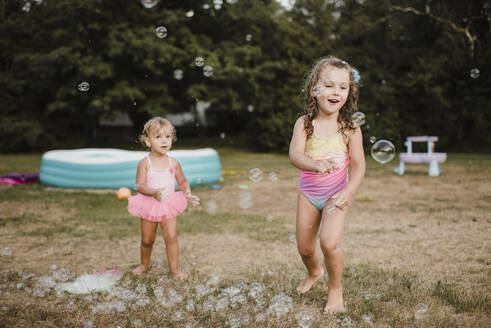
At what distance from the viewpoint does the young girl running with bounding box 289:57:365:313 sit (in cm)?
271

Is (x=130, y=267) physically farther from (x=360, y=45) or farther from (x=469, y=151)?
(x=360, y=45)

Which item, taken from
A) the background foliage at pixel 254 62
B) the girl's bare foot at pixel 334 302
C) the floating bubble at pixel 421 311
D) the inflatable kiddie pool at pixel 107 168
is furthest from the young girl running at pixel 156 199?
the background foliage at pixel 254 62

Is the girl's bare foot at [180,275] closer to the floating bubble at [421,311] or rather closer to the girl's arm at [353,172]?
the girl's arm at [353,172]

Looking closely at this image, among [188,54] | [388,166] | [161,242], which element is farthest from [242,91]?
[161,242]

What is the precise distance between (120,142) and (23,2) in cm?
948

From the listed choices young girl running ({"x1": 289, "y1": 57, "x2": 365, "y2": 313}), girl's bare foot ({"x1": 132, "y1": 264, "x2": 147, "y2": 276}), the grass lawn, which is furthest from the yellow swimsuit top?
girl's bare foot ({"x1": 132, "y1": 264, "x2": 147, "y2": 276})

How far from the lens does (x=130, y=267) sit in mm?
3738

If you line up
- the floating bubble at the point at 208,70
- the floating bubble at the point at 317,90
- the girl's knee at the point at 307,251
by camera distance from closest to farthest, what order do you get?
the floating bubble at the point at 317,90, the girl's knee at the point at 307,251, the floating bubble at the point at 208,70

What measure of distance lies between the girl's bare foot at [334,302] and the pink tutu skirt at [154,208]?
1.34 metres

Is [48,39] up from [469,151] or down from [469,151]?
up

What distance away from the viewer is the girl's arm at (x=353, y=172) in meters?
2.66

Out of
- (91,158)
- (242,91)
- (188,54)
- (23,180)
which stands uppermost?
(188,54)

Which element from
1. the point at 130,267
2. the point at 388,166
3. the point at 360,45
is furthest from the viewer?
the point at 360,45

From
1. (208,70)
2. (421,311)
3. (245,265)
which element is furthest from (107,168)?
(421,311)
